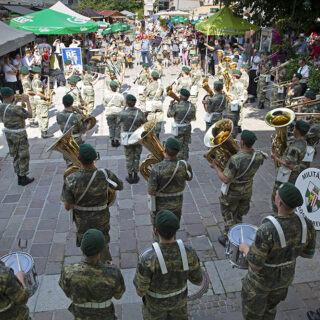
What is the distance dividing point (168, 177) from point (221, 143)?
102 centimetres

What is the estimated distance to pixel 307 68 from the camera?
34.3 ft

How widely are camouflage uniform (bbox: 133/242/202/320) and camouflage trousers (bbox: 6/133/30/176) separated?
207 inches

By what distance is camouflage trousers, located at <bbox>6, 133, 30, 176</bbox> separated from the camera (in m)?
7.20

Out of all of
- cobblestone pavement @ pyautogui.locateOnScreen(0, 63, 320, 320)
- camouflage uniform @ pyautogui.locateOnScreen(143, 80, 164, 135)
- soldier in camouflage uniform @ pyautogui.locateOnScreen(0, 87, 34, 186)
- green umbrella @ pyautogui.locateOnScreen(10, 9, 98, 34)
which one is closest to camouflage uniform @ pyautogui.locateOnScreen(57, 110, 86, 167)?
soldier in camouflage uniform @ pyautogui.locateOnScreen(0, 87, 34, 186)

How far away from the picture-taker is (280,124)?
18.4 feet

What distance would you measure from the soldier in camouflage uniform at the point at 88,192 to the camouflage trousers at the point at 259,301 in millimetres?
2081

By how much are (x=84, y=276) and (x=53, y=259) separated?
269cm

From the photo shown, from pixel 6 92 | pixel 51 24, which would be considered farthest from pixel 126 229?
pixel 51 24

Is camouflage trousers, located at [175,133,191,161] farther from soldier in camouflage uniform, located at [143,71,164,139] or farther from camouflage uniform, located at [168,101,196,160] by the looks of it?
soldier in camouflage uniform, located at [143,71,164,139]

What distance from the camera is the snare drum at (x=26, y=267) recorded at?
3.47 m

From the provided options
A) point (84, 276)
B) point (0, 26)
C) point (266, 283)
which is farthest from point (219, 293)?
point (0, 26)

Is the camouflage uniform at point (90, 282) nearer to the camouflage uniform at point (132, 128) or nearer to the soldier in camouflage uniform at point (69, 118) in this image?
the soldier in camouflage uniform at point (69, 118)

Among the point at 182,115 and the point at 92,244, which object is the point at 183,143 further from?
the point at 92,244

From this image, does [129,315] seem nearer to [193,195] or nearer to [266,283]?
[266,283]
